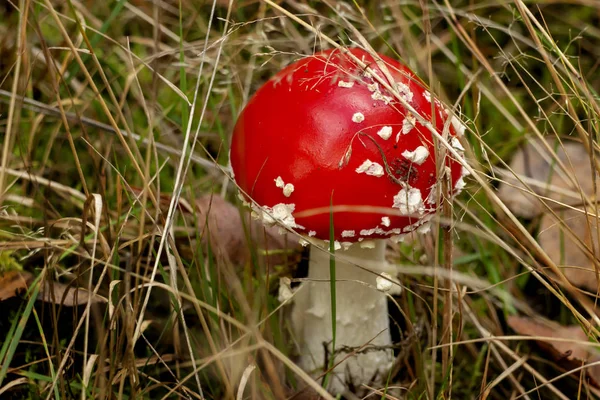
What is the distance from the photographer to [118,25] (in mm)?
2965

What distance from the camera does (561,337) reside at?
2.24 metres

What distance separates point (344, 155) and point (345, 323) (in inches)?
28.9

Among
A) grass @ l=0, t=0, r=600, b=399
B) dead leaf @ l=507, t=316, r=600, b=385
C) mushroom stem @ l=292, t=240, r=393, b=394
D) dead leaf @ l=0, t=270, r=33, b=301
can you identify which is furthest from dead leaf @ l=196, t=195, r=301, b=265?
dead leaf @ l=507, t=316, r=600, b=385

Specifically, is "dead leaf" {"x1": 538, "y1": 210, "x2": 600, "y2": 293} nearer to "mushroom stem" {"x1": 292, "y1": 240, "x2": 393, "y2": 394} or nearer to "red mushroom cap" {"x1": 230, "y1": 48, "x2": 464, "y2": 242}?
"mushroom stem" {"x1": 292, "y1": 240, "x2": 393, "y2": 394}

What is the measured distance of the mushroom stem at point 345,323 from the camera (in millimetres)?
2035

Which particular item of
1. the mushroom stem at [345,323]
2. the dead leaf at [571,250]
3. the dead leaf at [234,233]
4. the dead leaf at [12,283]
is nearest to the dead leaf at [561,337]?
the dead leaf at [571,250]

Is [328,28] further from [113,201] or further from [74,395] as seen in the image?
[74,395]

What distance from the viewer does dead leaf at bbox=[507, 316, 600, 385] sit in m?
2.03

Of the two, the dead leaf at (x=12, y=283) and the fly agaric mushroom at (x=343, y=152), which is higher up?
the fly agaric mushroom at (x=343, y=152)

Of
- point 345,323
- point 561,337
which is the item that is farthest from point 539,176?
point 345,323

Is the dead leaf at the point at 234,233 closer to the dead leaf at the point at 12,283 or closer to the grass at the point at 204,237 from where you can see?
the grass at the point at 204,237

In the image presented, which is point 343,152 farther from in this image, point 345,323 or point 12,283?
point 12,283

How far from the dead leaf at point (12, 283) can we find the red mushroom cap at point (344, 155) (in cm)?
79

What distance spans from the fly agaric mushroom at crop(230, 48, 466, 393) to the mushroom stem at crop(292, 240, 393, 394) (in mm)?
338
